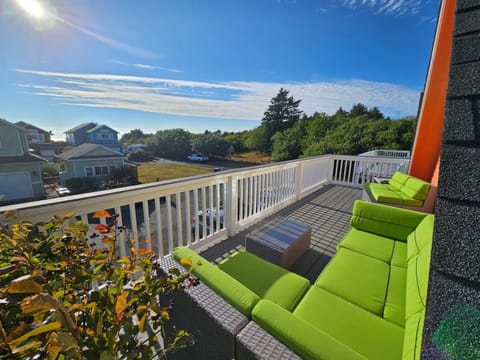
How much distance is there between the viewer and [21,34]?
455 centimetres

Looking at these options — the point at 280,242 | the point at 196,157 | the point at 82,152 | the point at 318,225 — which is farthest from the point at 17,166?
the point at 196,157

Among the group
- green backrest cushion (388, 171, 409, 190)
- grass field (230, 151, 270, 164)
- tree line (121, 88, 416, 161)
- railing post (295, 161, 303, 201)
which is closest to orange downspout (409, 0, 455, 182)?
green backrest cushion (388, 171, 409, 190)

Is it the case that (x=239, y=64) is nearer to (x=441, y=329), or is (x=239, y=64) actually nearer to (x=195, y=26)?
(x=195, y=26)

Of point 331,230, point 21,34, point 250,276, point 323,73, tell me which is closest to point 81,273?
point 250,276

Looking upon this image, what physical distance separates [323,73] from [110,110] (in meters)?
14.4

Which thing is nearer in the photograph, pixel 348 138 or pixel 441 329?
pixel 441 329

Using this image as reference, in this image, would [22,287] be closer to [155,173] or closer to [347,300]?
[347,300]

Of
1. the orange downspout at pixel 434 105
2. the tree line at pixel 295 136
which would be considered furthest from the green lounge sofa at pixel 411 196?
the tree line at pixel 295 136

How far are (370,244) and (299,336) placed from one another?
178cm

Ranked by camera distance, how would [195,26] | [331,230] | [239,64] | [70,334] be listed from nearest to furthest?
[70,334] → [331,230] → [195,26] → [239,64]

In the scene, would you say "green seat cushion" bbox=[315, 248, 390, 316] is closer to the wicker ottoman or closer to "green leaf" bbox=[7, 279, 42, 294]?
the wicker ottoman

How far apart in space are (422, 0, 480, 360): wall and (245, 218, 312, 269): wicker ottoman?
5.85 ft

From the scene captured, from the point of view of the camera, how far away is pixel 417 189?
147 inches

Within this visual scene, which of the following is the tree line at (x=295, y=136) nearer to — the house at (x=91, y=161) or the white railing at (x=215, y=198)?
the house at (x=91, y=161)
